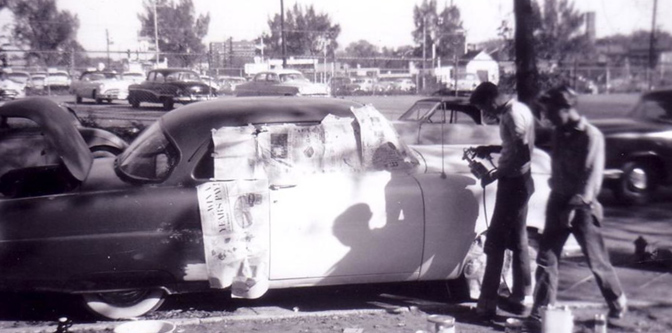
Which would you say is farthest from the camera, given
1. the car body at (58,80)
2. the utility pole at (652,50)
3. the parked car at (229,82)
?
the car body at (58,80)

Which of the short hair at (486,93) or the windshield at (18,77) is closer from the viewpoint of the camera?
the short hair at (486,93)

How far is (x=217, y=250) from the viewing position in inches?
189

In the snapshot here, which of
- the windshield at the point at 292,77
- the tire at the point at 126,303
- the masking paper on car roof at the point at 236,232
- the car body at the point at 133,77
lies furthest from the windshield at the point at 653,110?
the car body at the point at 133,77

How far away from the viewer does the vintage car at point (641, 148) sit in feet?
20.3

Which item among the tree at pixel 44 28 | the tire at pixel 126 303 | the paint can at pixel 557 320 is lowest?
the tire at pixel 126 303

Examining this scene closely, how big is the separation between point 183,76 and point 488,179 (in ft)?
50.1

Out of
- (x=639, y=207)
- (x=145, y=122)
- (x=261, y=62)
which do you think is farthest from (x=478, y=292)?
(x=261, y=62)

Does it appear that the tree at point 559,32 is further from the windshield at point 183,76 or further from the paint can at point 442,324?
the windshield at point 183,76

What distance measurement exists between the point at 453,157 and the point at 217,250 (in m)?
2.18

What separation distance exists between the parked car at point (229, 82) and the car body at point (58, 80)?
194 inches

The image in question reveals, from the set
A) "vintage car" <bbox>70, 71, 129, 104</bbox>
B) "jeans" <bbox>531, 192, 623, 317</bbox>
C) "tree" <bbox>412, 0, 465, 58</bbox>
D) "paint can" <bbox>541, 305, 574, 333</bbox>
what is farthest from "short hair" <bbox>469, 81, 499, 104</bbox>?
"vintage car" <bbox>70, 71, 129, 104</bbox>

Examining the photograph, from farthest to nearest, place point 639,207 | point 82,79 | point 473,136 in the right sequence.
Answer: point 82,79
point 473,136
point 639,207

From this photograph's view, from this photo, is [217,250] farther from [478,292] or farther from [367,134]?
[478,292]

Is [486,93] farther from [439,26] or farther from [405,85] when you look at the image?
[405,85]
